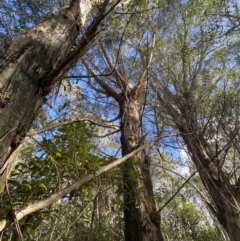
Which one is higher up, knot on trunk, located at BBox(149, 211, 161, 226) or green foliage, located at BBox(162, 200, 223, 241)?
green foliage, located at BBox(162, 200, 223, 241)

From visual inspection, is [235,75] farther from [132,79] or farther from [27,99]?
[27,99]

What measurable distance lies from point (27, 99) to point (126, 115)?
2076 millimetres

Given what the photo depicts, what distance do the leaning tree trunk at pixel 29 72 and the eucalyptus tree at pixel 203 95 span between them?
8.94 ft

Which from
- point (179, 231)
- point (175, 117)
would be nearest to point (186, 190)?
point (179, 231)

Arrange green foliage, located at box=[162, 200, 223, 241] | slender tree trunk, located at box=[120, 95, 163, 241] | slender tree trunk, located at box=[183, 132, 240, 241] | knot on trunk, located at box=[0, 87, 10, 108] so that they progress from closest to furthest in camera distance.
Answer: knot on trunk, located at box=[0, 87, 10, 108] → slender tree trunk, located at box=[120, 95, 163, 241] → slender tree trunk, located at box=[183, 132, 240, 241] → green foliage, located at box=[162, 200, 223, 241]

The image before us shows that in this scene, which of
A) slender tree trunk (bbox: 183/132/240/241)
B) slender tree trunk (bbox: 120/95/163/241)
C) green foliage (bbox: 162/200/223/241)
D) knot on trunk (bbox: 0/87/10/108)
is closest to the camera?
knot on trunk (bbox: 0/87/10/108)

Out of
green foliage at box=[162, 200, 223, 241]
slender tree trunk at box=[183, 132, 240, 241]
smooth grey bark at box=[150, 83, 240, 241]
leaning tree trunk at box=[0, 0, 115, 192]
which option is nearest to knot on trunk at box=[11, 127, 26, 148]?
leaning tree trunk at box=[0, 0, 115, 192]

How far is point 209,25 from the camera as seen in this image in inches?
202

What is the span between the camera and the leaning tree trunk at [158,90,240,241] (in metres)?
3.40

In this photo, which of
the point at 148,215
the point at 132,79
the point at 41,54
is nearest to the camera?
the point at 41,54

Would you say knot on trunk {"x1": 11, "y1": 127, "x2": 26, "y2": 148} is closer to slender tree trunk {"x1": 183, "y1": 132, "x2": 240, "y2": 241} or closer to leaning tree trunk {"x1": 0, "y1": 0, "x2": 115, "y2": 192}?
leaning tree trunk {"x1": 0, "y1": 0, "x2": 115, "y2": 192}

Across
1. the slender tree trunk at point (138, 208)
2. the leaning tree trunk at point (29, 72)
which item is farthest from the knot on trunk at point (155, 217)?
the leaning tree trunk at point (29, 72)

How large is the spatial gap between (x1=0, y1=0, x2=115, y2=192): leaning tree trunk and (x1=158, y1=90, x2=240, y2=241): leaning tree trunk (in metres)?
1.89

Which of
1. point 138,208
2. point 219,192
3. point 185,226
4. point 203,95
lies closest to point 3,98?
point 138,208
